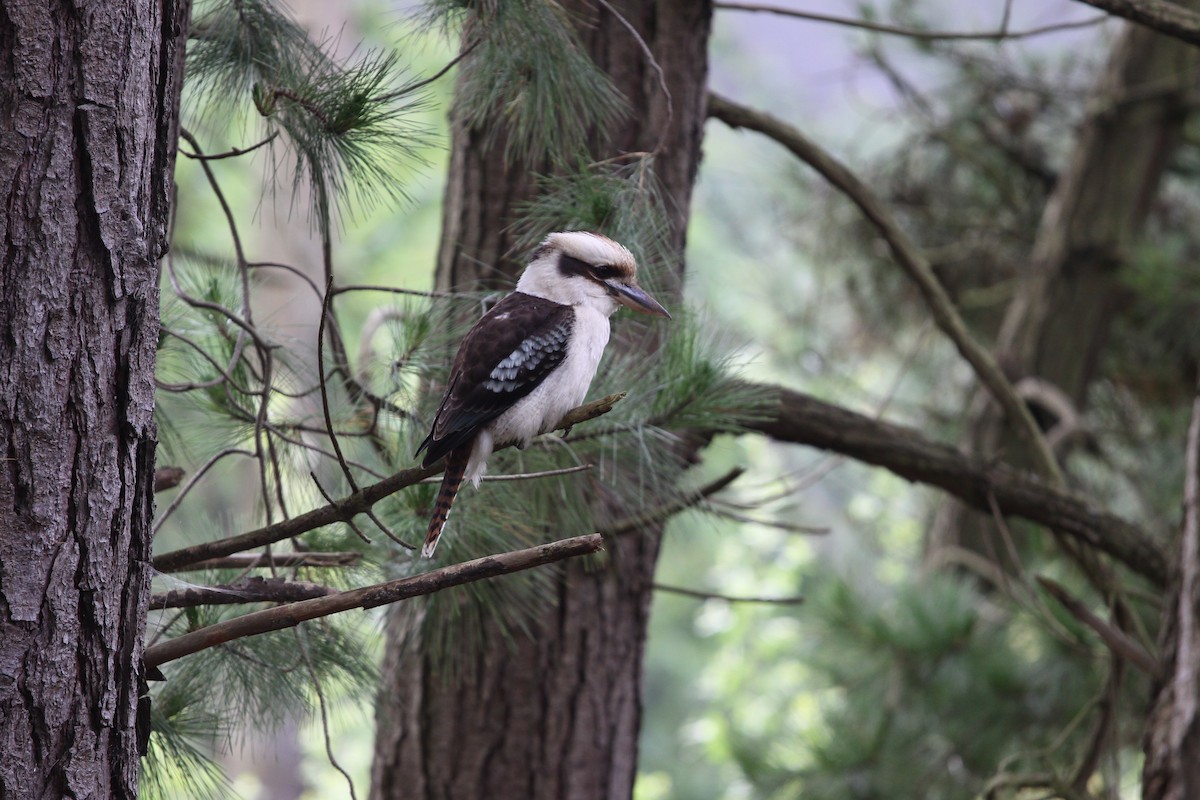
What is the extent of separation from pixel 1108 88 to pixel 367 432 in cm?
366

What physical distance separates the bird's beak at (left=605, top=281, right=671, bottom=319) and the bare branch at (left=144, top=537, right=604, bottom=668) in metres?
0.53

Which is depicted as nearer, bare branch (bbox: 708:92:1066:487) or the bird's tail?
the bird's tail

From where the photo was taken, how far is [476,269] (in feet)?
7.64

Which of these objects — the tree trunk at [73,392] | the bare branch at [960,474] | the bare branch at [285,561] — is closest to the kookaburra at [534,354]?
the bare branch at [285,561]

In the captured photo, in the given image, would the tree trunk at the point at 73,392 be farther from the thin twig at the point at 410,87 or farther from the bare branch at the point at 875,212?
the bare branch at the point at 875,212

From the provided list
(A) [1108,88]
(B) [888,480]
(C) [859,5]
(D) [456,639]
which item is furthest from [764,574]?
(D) [456,639]

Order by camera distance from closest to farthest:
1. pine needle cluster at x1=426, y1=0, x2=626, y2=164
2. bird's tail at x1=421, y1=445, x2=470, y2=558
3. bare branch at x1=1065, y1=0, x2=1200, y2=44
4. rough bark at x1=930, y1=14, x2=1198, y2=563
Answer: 1. bird's tail at x1=421, y1=445, x2=470, y2=558
2. pine needle cluster at x1=426, y1=0, x2=626, y2=164
3. bare branch at x1=1065, y1=0, x2=1200, y2=44
4. rough bark at x1=930, y1=14, x2=1198, y2=563

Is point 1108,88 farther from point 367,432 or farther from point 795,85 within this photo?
point 795,85

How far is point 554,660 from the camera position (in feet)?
7.59

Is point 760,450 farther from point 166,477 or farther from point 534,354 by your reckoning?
point 166,477

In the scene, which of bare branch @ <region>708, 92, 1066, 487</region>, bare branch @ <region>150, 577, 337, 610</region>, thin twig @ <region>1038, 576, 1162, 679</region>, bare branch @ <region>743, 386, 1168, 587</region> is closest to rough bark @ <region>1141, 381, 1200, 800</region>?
thin twig @ <region>1038, 576, 1162, 679</region>

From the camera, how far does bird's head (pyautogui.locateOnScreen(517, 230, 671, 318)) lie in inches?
64.6

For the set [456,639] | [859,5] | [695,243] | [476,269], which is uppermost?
[695,243]

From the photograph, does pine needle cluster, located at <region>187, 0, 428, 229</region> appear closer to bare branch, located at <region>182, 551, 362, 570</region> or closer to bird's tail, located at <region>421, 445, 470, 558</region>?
bird's tail, located at <region>421, 445, 470, 558</region>
